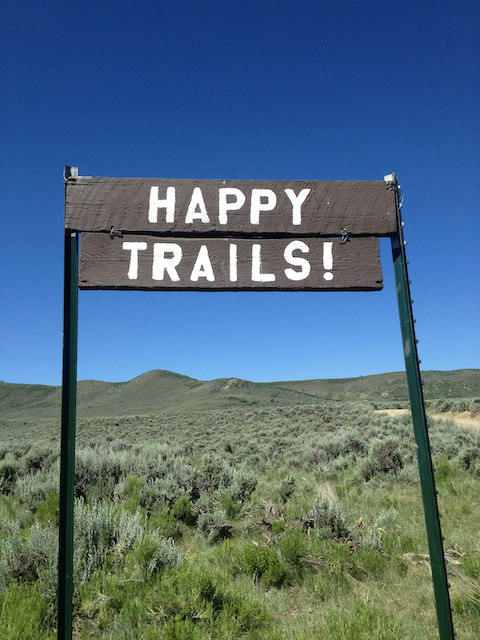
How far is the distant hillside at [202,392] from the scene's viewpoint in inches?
3108

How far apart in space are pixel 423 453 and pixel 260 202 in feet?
6.75

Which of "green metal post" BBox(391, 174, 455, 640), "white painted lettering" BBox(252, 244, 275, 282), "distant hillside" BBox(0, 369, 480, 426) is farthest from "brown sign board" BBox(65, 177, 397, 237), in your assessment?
"distant hillside" BBox(0, 369, 480, 426)

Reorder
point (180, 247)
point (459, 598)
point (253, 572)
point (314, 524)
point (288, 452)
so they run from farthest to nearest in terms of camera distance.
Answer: point (288, 452) → point (314, 524) → point (253, 572) → point (459, 598) → point (180, 247)

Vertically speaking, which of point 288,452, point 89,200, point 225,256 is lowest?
point 288,452

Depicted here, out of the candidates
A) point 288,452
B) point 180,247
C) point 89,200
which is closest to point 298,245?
point 180,247

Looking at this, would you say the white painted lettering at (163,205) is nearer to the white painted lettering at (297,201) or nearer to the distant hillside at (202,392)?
the white painted lettering at (297,201)

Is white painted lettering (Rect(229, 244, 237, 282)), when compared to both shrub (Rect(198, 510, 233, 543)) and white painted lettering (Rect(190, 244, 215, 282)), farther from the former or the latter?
shrub (Rect(198, 510, 233, 543))

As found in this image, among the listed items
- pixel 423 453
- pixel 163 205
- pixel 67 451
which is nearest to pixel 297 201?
pixel 163 205

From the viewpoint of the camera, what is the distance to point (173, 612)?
3092 millimetres

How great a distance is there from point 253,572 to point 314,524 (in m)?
1.26

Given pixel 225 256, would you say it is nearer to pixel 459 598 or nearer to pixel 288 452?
pixel 459 598

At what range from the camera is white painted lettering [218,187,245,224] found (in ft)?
9.20

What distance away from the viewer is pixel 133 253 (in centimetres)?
272

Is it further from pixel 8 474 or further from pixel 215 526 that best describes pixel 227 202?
pixel 8 474
